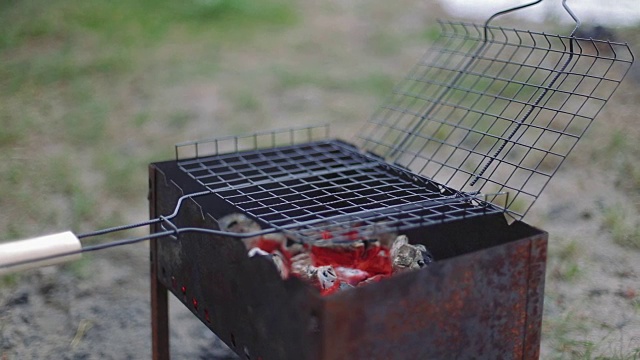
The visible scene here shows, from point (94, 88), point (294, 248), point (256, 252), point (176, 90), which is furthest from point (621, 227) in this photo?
point (94, 88)

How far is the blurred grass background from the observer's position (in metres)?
3.31

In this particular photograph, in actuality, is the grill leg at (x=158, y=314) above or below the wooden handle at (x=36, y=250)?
below

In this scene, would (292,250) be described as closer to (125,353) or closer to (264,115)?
(125,353)

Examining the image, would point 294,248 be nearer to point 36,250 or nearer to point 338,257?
point 338,257

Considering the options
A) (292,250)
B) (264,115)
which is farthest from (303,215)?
(264,115)

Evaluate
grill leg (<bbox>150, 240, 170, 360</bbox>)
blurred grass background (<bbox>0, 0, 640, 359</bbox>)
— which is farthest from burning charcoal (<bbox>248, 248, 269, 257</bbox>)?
blurred grass background (<bbox>0, 0, 640, 359</bbox>)

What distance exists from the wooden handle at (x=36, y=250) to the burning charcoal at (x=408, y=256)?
2.32ft

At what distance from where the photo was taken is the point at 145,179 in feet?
11.8

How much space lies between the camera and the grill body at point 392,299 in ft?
4.31

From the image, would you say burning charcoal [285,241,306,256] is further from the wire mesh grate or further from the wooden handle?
the wooden handle

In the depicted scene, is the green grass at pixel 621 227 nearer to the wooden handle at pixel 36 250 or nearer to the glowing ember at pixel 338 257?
the glowing ember at pixel 338 257

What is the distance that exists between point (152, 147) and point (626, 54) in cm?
286

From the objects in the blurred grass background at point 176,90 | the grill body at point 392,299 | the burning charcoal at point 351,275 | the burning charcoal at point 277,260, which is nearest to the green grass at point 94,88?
the blurred grass background at point 176,90

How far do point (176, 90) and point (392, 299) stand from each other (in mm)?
3589
